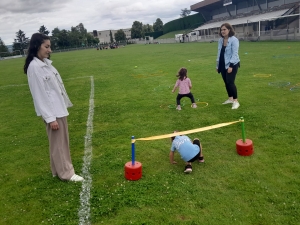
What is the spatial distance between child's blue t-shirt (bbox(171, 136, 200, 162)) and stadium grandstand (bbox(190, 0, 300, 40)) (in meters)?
33.2

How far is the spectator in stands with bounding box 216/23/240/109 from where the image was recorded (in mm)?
7707

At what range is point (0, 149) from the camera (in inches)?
271

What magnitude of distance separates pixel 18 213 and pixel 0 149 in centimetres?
334

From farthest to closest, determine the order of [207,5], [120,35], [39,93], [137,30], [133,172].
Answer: [120,35] → [137,30] → [207,5] → [133,172] → [39,93]

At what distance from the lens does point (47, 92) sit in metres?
4.31

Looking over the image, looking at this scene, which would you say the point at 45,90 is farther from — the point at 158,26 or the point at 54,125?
the point at 158,26

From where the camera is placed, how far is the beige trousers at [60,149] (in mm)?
4574

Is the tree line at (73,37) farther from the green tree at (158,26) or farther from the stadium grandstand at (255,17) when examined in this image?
the stadium grandstand at (255,17)

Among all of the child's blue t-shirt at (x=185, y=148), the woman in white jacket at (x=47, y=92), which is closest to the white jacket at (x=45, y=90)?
the woman in white jacket at (x=47, y=92)

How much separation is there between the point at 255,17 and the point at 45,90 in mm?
52670

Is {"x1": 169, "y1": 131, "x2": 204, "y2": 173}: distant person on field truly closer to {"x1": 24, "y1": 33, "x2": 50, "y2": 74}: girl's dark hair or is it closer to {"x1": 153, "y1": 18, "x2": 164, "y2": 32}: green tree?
{"x1": 24, "y1": 33, "x2": 50, "y2": 74}: girl's dark hair

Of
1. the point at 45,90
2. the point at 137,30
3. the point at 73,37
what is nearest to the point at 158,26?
the point at 137,30

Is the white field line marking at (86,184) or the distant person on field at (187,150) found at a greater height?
the distant person on field at (187,150)

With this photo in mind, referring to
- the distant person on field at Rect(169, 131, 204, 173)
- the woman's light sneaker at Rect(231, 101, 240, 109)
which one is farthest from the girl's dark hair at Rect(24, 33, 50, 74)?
the woman's light sneaker at Rect(231, 101, 240, 109)
